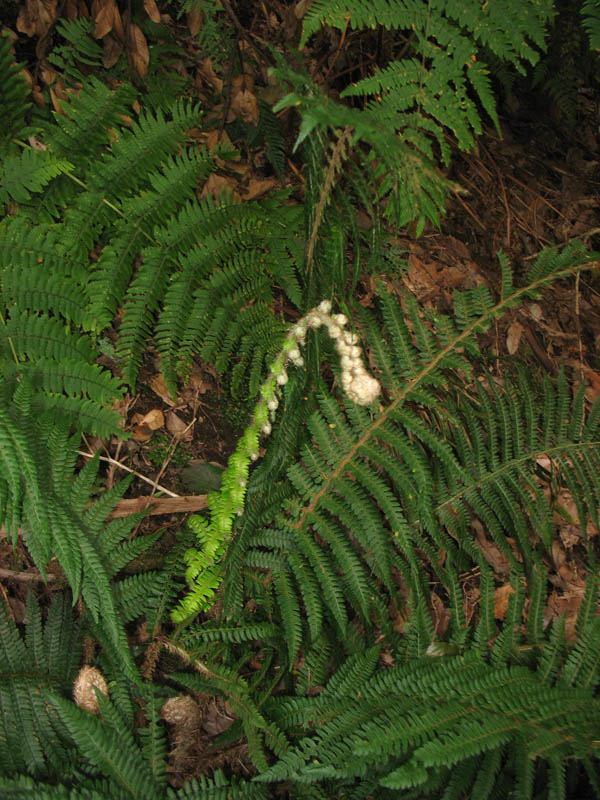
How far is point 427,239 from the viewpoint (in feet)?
10.5

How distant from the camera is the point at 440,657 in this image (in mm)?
2195

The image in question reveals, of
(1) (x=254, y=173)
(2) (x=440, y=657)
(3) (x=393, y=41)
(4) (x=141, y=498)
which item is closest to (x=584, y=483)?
(2) (x=440, y=657)

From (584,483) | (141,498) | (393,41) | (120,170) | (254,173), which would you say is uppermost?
(393,41)

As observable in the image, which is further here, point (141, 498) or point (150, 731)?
point (141, 498)

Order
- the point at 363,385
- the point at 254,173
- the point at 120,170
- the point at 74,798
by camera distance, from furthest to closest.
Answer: the point at 254,173 < the point at 120,170 < the point at 363,385 < the point at 74,798

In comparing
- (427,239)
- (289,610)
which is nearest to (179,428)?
(289,610)

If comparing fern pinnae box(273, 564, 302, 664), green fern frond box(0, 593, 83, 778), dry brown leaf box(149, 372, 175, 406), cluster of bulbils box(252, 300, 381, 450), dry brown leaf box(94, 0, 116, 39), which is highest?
dry brown leaf box(94, 0, 116, 39)

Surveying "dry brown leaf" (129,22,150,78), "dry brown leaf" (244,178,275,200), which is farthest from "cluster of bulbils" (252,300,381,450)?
"dry brown leaf" (129,22,150,78)

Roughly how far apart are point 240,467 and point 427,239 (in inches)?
70.9

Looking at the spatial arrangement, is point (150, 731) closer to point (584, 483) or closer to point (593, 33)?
point (584, 483)

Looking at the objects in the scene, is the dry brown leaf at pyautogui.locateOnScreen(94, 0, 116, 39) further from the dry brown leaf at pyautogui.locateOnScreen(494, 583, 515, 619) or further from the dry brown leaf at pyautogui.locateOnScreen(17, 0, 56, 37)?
the dry brown leaf at pyautogui.locateOnScreen(494, 583, 515, 619)

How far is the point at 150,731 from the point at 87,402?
1.27 m

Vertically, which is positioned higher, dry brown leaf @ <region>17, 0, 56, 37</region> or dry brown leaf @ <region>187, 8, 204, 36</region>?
dry brown leaf @ <region>187, 8, 204, 36</region>

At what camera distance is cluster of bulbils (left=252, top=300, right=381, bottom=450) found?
6.50 feet
